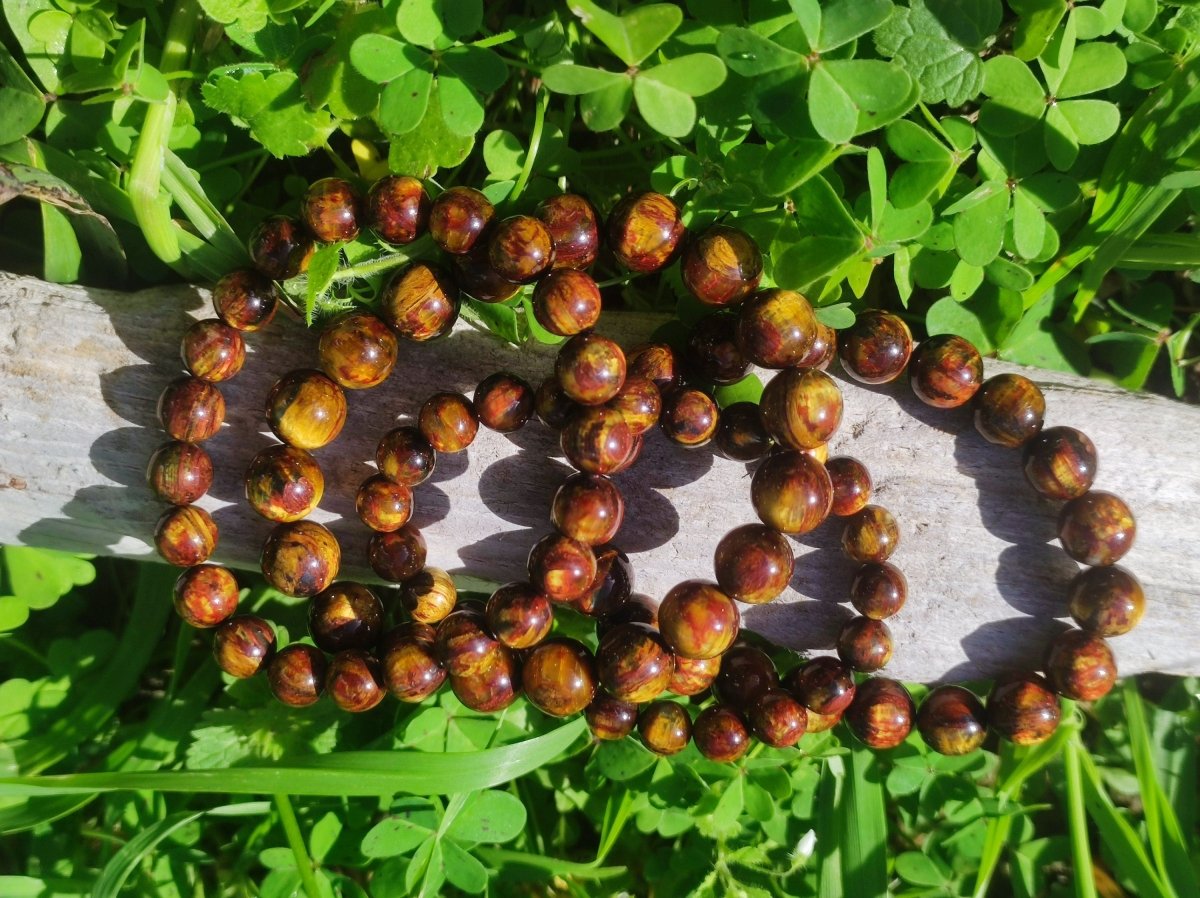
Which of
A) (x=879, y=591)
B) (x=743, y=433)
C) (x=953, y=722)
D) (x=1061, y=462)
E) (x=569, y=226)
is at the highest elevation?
(x=569, y=226)

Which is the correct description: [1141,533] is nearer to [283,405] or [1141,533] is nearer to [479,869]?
[479,869]

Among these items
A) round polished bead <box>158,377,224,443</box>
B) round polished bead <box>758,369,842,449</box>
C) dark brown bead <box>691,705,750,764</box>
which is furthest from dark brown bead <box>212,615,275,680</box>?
round polished bead <box>758,369,842,449</box>

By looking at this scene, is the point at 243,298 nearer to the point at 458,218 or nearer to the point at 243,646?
the point at 458,218

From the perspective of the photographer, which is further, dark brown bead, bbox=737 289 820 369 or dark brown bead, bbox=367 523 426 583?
dark brown bead, bbox=367 523 426 583

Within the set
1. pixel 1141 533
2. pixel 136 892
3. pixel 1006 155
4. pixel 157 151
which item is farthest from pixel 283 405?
pixel 1141 533

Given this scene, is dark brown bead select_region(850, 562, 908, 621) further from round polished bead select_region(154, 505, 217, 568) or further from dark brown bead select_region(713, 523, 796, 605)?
round polished bead select_region(154, 505, 217, 568)

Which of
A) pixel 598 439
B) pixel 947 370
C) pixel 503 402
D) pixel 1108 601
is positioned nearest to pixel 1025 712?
pixel 1108 601

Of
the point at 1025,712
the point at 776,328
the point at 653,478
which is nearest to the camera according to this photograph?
the point at 776,328
